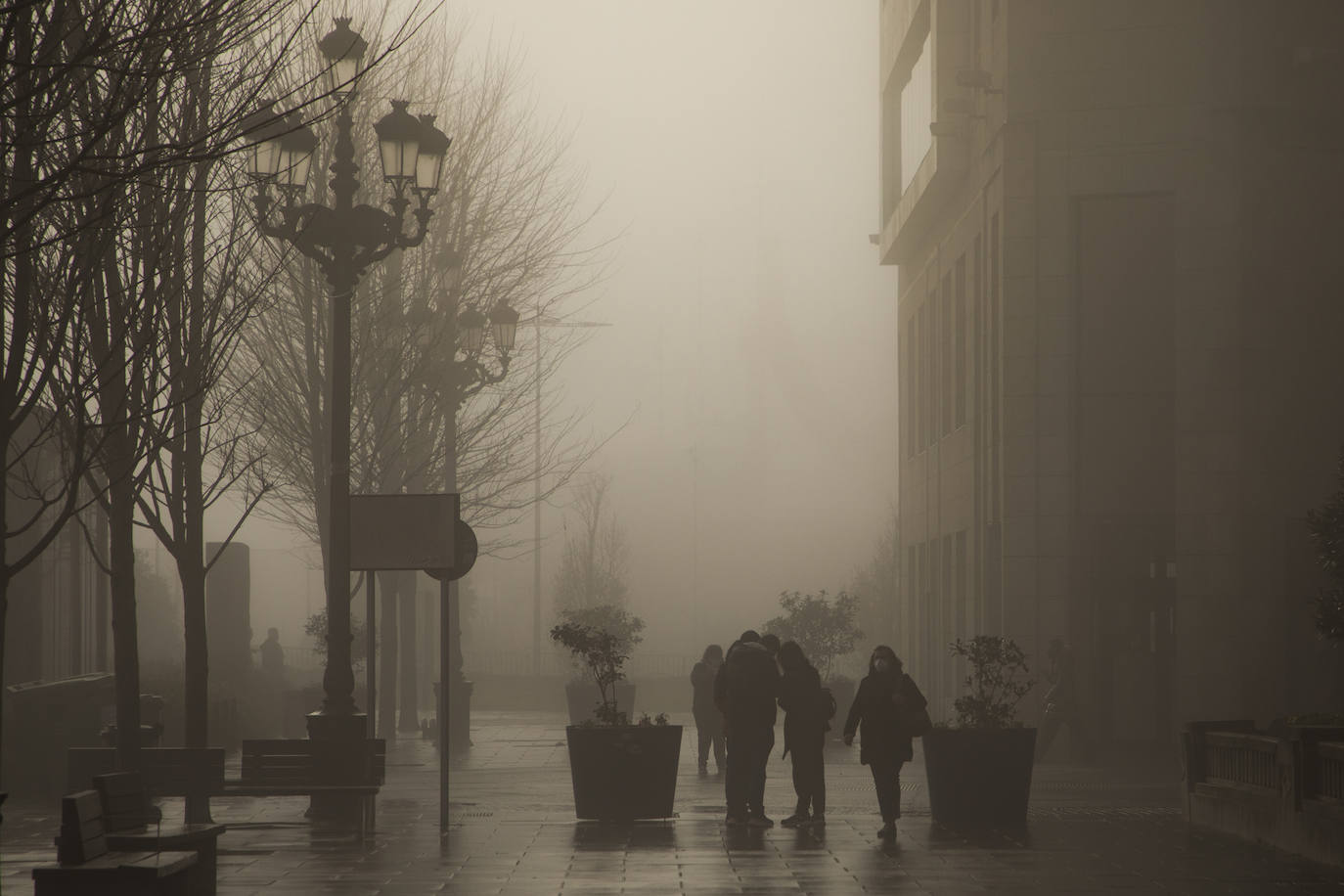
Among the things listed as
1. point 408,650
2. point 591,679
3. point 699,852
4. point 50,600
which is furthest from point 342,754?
point 591,679

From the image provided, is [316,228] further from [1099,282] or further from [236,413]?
[1099,282]

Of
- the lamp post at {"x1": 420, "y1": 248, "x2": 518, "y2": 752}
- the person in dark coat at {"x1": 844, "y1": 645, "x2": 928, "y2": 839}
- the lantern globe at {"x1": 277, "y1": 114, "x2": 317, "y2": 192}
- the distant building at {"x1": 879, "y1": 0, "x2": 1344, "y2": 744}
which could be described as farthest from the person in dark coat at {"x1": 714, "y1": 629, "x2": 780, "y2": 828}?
the distant building at {"x1": 879, "y1": 0, "x2": 1344, "y2": 744}

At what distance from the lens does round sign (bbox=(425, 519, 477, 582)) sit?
1742 cm

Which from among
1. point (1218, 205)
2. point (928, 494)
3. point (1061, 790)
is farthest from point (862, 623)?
point (1061, 790)

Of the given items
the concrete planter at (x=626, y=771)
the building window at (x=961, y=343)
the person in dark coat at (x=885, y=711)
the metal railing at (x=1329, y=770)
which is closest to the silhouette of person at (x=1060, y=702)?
the person in dark coat at (x=885, y=711)

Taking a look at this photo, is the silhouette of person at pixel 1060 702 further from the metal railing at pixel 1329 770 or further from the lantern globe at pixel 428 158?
the lantern globe at pixel 428 158

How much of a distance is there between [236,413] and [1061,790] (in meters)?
13.6

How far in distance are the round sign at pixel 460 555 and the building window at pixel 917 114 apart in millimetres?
22080

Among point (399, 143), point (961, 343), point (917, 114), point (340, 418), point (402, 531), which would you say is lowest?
point (402, 531)

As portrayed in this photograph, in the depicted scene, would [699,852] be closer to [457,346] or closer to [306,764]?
[306,764]

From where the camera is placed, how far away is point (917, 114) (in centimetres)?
4388

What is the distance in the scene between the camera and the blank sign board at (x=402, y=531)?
17359 mm

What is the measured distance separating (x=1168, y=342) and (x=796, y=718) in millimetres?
15138

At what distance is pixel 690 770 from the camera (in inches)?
1038
